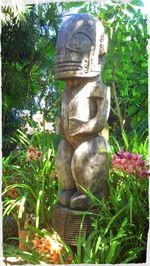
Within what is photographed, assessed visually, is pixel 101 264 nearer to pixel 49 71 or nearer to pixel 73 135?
pixel 73 135

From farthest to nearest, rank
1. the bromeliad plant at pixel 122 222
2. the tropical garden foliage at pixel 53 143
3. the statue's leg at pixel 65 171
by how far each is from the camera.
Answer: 1. the statue's leg at pixel 65 171
2. the tropical garden foliage at pixel 53 143
3. the bromeliad plant at pixel 122 222

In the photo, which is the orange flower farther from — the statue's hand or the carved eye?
the carved eye

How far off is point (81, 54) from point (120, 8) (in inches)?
86.4

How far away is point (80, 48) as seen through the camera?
9.94 feet

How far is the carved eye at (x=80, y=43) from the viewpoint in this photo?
3029mm

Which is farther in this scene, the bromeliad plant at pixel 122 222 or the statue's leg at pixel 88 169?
the statue's leg at pixel 88 169

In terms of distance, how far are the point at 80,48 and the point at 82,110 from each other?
19.8 inches

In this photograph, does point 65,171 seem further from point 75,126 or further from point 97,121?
point 97,121


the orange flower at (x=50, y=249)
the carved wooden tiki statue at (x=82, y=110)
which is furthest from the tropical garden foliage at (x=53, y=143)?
the carved wooden tiki statue at (x=82, y=110)

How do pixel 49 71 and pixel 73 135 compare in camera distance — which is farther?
pixel 49 71

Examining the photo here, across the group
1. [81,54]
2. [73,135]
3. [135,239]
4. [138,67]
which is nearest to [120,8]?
[138,67]

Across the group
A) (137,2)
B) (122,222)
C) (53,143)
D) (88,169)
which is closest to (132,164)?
(88,169)

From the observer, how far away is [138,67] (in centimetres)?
516

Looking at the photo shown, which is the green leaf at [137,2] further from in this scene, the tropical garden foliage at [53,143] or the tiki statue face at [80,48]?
the tiki statue face at [80,48]
